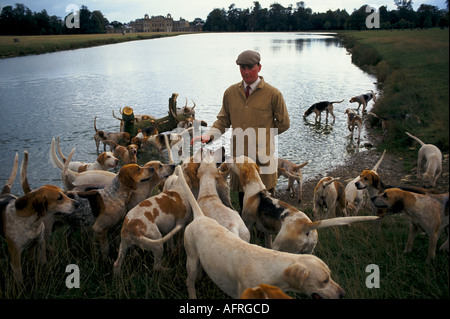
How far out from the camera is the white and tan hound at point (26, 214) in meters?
3.66

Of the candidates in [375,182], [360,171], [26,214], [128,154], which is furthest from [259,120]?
[360,171]

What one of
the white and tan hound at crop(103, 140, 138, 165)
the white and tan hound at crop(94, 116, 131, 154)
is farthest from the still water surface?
the white and tan hound at crop(103, 140, 138, 165)

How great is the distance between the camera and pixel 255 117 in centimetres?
509

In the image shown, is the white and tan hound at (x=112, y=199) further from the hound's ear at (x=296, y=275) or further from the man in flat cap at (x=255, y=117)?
the hound's ear at (x=296, y=275)

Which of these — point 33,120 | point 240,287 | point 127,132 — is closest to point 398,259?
point 240,287

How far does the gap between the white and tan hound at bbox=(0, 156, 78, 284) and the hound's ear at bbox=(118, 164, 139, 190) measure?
90 centimetres

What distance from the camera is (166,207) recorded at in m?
4.46

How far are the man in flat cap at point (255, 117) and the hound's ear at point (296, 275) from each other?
8.76 ft

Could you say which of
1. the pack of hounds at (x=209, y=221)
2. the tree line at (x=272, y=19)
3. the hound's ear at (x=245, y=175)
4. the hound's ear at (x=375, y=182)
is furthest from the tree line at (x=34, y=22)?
the tree line at (x=272, y=19)

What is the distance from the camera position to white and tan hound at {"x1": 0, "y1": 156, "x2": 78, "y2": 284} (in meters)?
3.66

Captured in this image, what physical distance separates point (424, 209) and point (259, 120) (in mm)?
2376

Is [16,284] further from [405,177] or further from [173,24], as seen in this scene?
[173,24]
